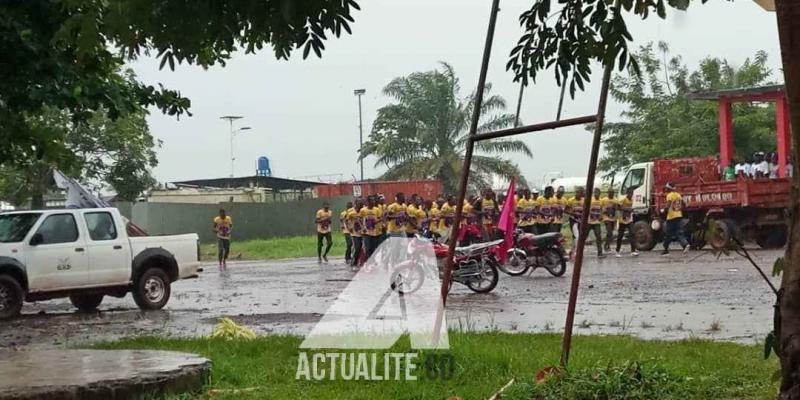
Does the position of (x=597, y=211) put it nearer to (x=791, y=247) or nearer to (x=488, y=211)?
(x=488, y=211)

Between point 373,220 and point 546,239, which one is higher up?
point 373,220

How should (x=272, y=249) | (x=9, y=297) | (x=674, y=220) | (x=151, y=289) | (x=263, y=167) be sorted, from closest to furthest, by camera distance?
(x=9, y=297), (x=151, y=289), (x=674, y=220), (x=272, y=249), (x=263, y=167)

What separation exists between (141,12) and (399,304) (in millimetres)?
11002

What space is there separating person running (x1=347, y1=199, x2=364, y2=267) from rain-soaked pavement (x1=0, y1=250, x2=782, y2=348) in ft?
10.1

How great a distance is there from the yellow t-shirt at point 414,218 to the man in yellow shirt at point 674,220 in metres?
6.48

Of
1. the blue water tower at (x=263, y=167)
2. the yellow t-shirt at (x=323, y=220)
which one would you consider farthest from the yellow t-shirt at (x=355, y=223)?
the blue water tower at (x=263, y=167)

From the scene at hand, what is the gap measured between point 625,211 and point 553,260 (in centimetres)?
774

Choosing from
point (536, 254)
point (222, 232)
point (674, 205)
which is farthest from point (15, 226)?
point (674, 205)

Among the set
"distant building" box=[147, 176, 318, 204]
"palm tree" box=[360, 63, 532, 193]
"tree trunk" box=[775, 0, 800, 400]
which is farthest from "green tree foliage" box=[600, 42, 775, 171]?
"tree trunk" box=[775, 0, 800, 400]

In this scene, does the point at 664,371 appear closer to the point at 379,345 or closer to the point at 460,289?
Result: the point at 379,345

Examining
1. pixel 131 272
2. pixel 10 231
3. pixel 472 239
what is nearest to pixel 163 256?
pixel 131 272

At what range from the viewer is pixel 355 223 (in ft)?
80.7

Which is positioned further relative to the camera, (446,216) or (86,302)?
(446,216)

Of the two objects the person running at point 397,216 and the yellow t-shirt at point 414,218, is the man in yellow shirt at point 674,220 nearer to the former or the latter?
the yellow t-shirt at point 414,218
